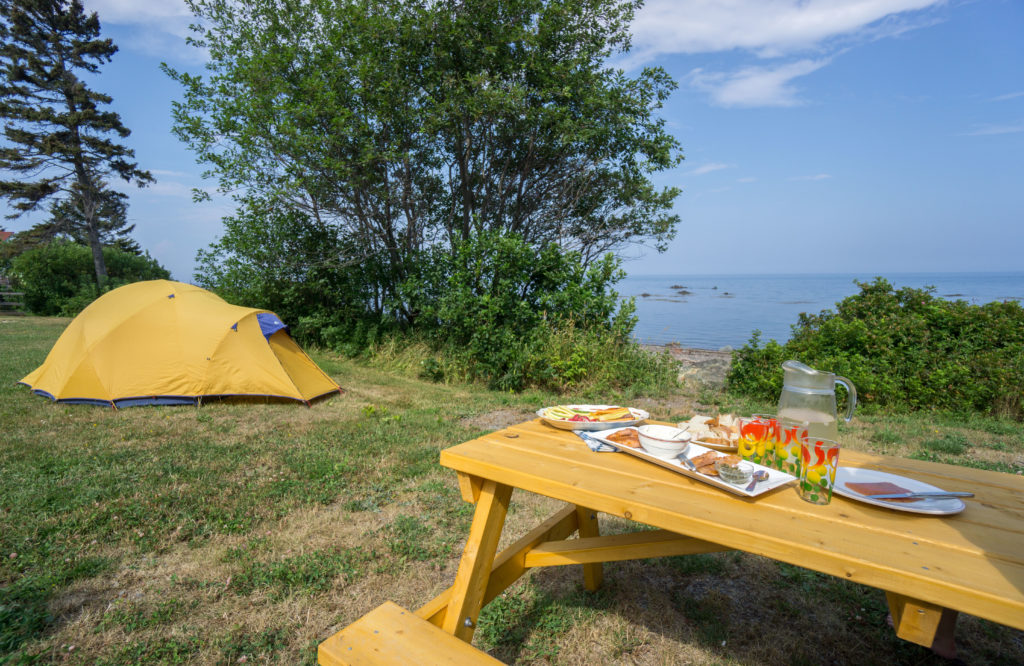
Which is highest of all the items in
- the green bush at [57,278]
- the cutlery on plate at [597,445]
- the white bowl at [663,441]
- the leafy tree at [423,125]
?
the leafy tree at [423,125]

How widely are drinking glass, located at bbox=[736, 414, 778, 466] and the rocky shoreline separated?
18.4ft

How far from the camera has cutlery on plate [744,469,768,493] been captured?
132 cm

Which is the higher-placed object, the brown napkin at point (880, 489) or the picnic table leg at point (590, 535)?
the brown napkin at point (880, 489)

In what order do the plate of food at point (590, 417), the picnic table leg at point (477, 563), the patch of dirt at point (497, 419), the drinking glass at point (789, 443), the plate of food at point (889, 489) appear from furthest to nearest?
the patch of dirt at point (497, 419) → the plate of food at point (590, 417) → the picnic table leg at point (477, 563) → the drinking glass at point (789, 443) → the plate of food at point (889, 489)

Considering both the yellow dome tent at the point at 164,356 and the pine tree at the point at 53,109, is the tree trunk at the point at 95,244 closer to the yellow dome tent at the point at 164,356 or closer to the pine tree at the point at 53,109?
the pine tree at the point at 53,109

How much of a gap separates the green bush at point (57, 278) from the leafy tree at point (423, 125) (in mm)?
12276

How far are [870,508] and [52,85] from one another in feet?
85.4

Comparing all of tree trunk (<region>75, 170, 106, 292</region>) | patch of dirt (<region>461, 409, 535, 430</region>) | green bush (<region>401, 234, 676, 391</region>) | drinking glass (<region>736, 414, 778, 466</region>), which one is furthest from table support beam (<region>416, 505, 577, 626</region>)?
tree trunk (<region>75, 170, 106, 292</region>)

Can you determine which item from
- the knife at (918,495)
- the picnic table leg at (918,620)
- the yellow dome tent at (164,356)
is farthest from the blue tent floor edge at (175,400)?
the picnic table leg at (918,620)

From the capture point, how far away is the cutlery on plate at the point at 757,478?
4.34 feet

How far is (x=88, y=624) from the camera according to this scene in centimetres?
216

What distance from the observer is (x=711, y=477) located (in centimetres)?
140

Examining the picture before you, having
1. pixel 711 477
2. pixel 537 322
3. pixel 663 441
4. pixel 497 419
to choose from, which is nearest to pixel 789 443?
pixel 711 477

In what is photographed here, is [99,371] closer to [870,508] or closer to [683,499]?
Answer: [683,499]
